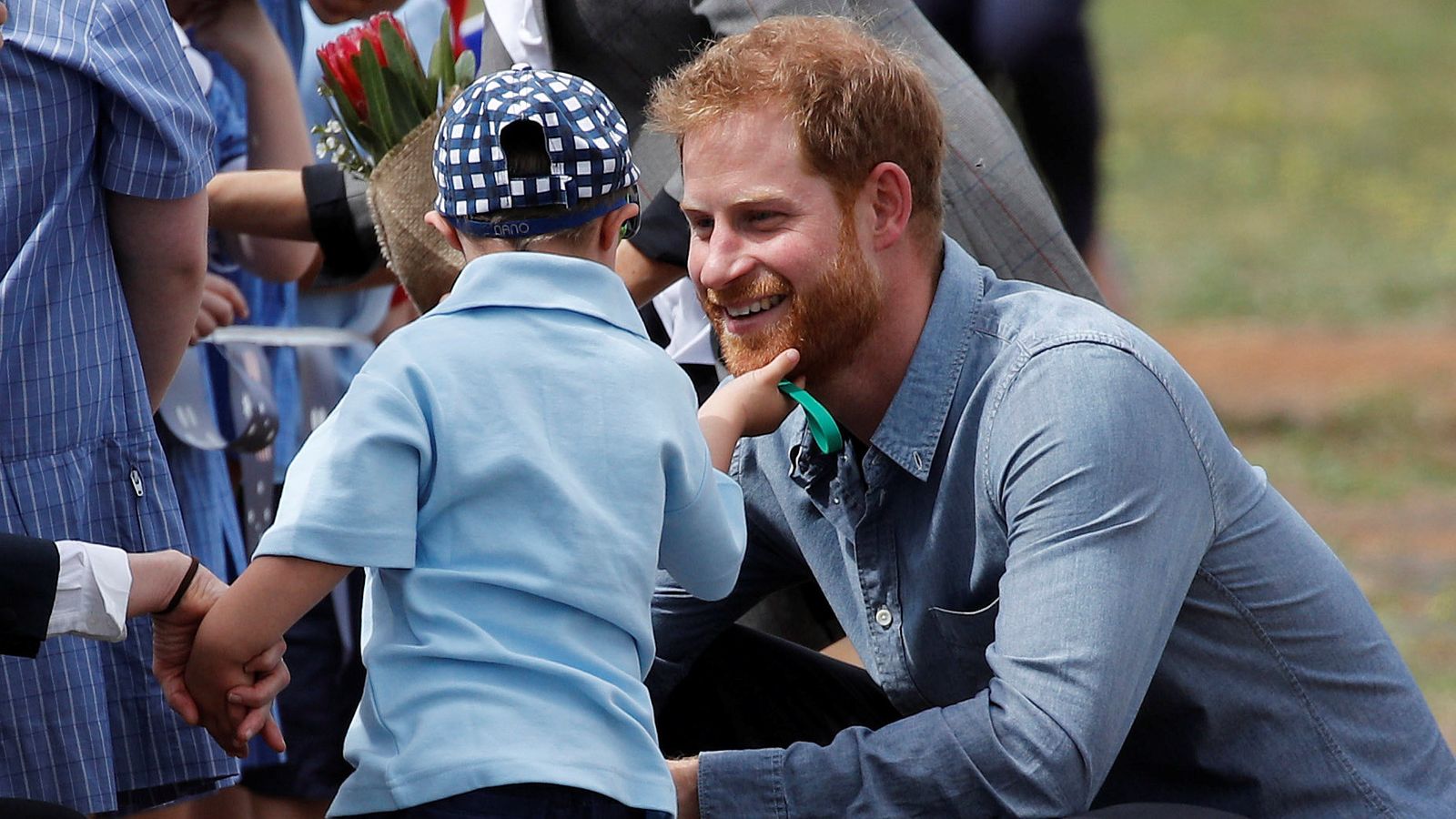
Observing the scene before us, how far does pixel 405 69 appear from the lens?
302 cm

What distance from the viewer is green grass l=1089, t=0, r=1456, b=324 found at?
1160cm

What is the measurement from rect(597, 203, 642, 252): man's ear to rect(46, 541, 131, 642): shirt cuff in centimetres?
71

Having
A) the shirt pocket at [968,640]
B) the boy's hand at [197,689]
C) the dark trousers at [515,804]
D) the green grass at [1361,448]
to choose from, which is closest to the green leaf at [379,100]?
the boy's hand at [197,689]

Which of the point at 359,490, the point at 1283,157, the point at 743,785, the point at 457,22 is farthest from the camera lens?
the point at 1283,157

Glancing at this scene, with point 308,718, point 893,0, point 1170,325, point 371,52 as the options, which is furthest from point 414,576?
point 1170,325

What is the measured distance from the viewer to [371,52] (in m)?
3.02

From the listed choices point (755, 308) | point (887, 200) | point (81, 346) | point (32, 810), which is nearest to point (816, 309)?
point (755, 308)

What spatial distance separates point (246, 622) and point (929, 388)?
1.03m

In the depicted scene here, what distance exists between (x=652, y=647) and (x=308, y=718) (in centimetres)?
179

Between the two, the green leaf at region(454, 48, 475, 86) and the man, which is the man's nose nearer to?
the man

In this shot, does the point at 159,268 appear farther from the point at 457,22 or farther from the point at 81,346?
the point at 457,22

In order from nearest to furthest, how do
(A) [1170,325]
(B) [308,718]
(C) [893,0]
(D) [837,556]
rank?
(D) [837,556], (C) [893,0], (B) [308,718], (A) [1170,325]

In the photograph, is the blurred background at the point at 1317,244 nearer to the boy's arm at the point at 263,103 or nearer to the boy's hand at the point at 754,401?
the boy's arm at the point at 263,103

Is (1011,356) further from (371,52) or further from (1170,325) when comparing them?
(1170,325)
